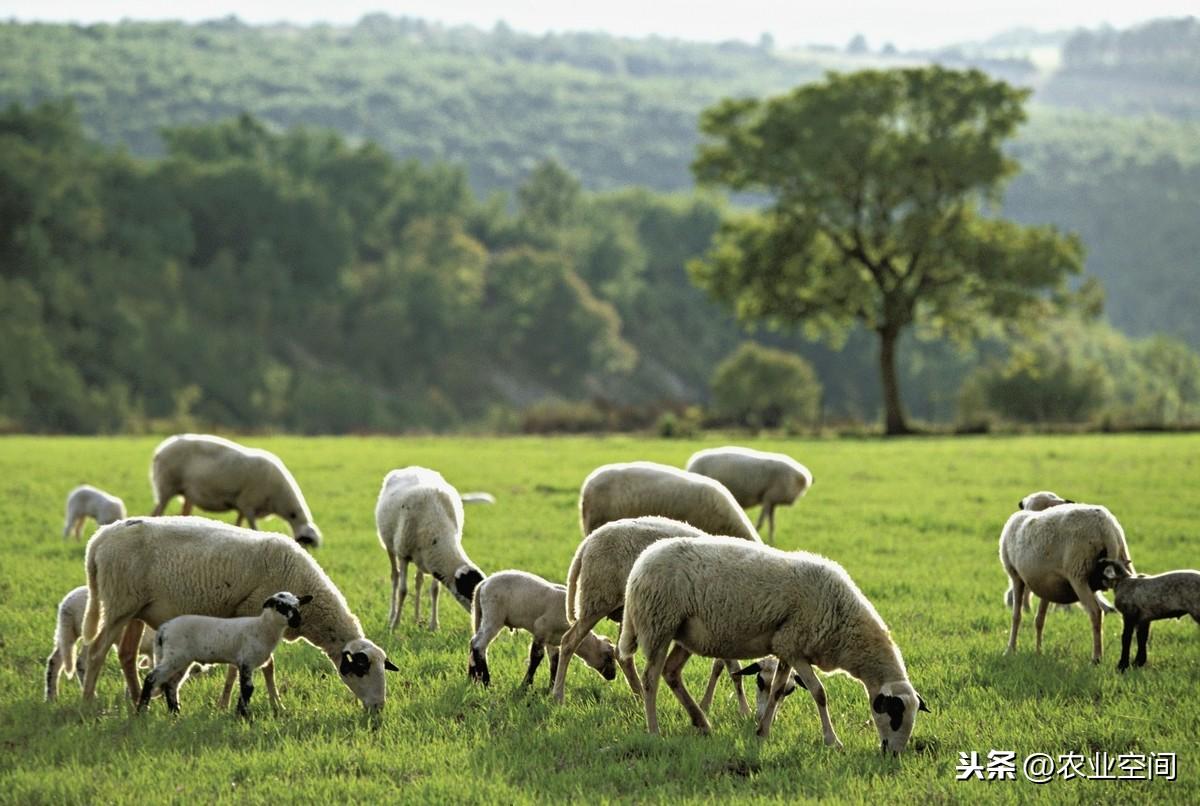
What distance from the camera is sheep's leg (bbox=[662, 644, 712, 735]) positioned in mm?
8750

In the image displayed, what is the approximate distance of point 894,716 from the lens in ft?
26.8

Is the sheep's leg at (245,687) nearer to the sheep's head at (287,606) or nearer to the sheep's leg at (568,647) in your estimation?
the sheep's head at (287,606)

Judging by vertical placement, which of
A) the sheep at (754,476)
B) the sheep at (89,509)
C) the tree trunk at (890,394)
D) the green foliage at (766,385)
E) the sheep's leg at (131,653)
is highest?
the sheep's leg at (131,653)

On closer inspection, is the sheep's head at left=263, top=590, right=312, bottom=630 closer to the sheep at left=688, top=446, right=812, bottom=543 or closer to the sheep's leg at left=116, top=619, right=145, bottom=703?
the sheep's leg at left=116, top=619, right=145, bottom=703

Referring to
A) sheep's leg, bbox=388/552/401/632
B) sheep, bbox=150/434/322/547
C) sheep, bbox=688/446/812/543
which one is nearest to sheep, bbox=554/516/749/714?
sheep's leg, bbox=388/552/401/632

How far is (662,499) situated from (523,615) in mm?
Result: 3309

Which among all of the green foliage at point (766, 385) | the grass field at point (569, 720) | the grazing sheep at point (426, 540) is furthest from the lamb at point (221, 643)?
the green foliage at point (766, 385)

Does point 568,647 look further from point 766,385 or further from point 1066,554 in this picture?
point 766,385

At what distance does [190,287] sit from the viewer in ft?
268

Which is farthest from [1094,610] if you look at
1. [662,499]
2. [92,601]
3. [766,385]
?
[766,385]

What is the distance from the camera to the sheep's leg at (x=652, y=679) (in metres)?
8.53

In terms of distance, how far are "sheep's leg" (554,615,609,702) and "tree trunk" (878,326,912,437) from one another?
36738mm

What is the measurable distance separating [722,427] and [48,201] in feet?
140

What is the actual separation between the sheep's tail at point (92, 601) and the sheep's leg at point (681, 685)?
163 inches
